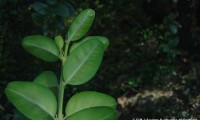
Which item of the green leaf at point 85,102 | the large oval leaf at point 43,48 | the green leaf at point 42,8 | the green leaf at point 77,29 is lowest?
the green leaf at point 42,8

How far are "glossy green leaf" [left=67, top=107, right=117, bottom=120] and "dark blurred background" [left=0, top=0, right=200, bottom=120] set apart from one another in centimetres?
148

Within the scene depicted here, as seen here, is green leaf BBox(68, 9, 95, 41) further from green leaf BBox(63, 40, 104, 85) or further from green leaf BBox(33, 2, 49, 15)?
green leaf BBox(33, 2, 49, 15)

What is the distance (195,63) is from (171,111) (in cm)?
61

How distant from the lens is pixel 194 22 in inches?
127

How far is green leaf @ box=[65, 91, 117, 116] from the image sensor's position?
67cm

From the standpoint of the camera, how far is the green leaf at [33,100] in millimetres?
640

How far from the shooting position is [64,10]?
153 centimetres

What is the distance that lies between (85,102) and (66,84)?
0.15ft

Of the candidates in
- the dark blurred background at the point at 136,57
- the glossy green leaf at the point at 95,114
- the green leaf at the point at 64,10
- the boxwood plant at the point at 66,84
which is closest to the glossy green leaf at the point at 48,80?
the boxwood plant at the point at 66,84

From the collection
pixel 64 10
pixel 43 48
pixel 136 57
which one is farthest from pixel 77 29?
pixel 136 57

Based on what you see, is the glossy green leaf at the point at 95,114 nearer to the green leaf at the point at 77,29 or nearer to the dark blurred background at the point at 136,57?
the green leaf at the point at 77,29

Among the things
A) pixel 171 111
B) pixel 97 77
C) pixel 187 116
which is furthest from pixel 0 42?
pixel 187 116

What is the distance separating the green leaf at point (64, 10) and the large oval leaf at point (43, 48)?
2.58ft

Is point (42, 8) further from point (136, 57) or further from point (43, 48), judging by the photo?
point (136, 57)
